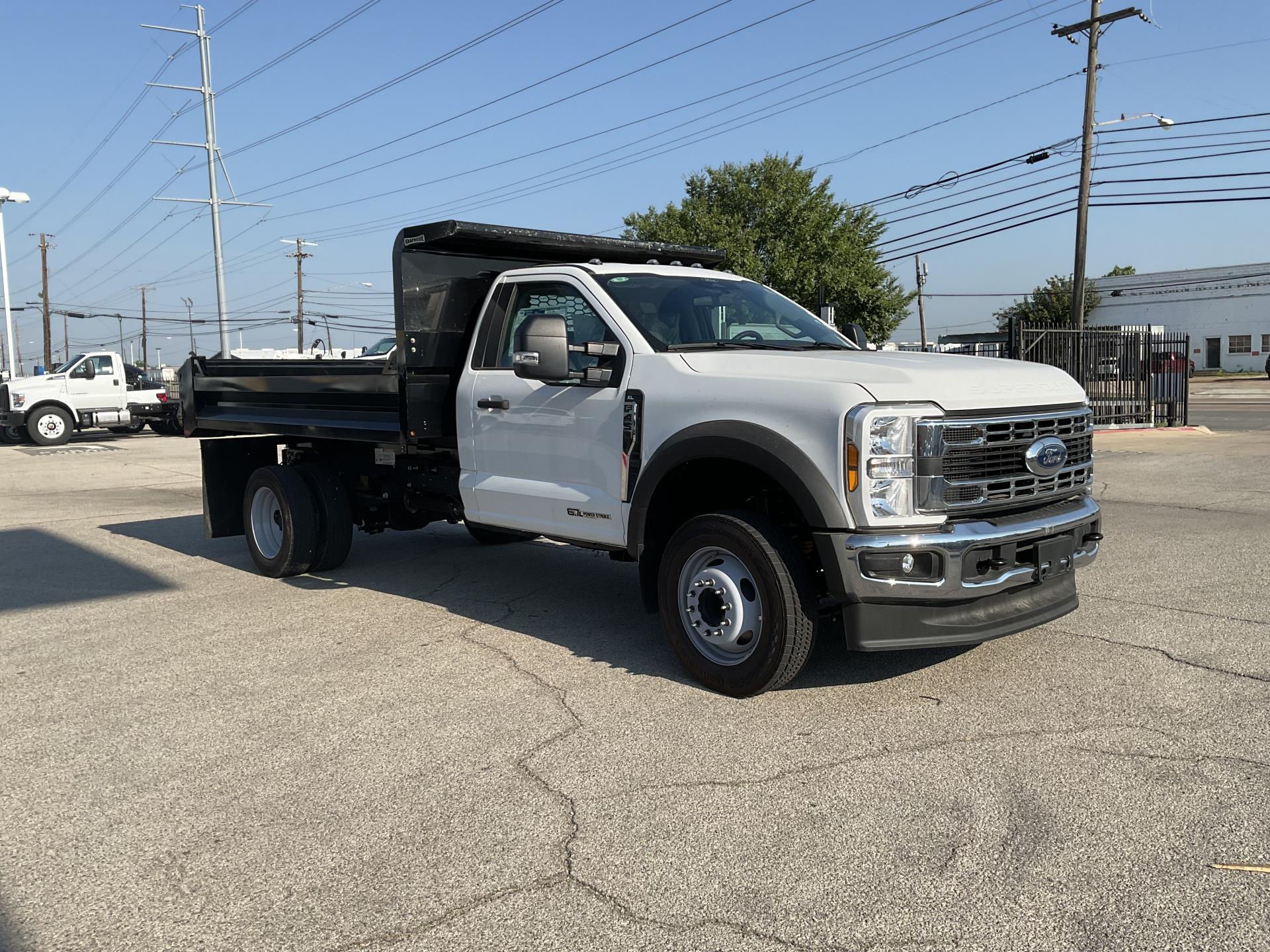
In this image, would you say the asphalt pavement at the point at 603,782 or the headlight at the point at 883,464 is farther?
the headlight at the point at 883,464

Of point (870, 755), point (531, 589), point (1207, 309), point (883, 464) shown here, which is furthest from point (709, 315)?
point (1207, 309)

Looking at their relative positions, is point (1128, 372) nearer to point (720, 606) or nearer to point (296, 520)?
point (296, 520)

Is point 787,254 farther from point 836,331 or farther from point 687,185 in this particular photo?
point 836,331

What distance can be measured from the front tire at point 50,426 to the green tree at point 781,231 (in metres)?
19.9

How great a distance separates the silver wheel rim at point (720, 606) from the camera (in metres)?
4.99

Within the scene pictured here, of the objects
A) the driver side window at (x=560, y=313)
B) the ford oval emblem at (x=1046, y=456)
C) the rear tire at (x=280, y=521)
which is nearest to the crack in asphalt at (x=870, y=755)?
the ford oval emblem at (x=1046, y=456)

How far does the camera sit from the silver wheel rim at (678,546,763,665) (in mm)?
4988

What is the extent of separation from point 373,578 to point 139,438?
878 inches

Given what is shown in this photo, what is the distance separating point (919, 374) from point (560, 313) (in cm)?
228

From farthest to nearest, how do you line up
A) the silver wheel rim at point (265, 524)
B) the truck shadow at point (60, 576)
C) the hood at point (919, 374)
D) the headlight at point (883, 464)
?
the silver wheel rim at point (265, 524) → the truck shadow at point (60, 576) → the hood at point (919, 374) → the headlight at point (883, 464)

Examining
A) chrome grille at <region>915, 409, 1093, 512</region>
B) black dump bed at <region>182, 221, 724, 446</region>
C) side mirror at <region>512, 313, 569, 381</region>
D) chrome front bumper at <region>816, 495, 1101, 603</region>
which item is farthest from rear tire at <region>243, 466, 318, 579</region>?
chrome grille at <region>915, 409, 1093, 512</region>

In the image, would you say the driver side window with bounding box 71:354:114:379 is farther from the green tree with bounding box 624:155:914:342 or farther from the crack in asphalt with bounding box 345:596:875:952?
the crack in asphalt with bounding box 345:596:875:952

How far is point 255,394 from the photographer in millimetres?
8547

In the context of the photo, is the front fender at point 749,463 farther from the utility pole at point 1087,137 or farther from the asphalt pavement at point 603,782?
the utility pole at point 1087,137
